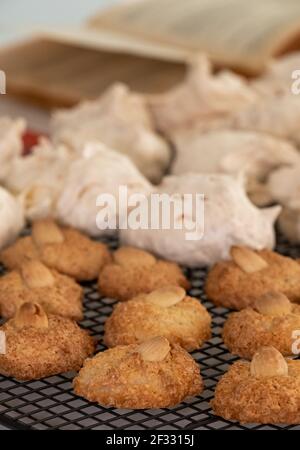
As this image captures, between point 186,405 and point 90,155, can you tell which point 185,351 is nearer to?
point 186,405

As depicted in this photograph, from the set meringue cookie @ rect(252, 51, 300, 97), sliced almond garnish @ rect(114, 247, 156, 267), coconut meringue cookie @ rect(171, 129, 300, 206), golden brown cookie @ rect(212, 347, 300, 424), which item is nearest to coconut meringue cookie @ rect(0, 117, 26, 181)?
coconut meringue cookie @ rect(171, 129, 300, 206)

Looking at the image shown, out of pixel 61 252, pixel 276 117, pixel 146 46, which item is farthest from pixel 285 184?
pixel 146 46

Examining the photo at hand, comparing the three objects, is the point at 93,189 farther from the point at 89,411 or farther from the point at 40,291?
the point at 89,411

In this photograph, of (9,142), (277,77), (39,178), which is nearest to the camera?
(39,178)

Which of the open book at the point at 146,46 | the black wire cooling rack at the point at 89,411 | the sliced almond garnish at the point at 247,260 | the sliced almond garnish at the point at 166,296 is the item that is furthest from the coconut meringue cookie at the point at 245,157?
the open book at the point at 146,46

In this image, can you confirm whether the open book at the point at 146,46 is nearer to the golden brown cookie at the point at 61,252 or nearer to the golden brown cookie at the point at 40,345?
the golden brown cookie at the point at 61,252

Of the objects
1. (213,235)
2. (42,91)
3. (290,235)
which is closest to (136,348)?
(213,235)
